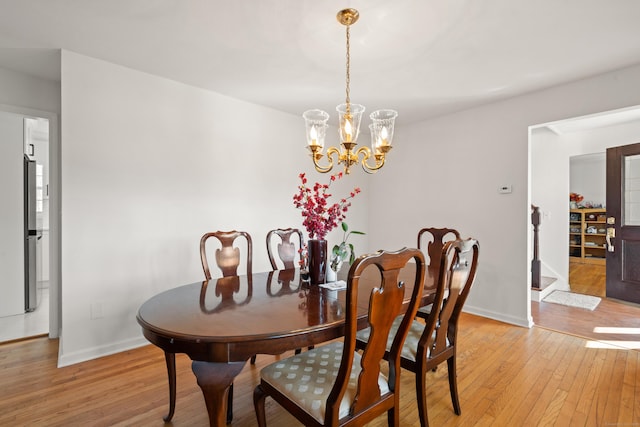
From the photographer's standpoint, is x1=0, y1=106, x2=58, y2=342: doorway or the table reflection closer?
the table reflection

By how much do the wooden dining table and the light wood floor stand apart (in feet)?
1.45

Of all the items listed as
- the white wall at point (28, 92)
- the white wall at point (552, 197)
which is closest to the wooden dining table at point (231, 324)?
the white wall at point (28, 92)

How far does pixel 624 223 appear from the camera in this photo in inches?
156

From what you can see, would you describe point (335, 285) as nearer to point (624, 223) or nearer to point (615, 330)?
point (615, 330)

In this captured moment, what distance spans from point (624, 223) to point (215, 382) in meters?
5.07

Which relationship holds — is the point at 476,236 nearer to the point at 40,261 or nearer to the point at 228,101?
the point at 228,101

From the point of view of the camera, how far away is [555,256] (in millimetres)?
5133

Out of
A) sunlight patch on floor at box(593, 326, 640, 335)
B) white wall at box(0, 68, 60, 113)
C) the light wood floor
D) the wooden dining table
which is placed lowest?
the light wood floor

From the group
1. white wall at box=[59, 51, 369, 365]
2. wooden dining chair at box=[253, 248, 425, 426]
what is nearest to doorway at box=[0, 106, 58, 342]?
white wall at box=[59, 51, 369, 365]

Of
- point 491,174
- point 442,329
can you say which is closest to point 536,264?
point 491,174

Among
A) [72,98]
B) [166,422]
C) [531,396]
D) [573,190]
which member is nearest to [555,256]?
[573,190]

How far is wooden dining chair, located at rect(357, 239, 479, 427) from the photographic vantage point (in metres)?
1.60

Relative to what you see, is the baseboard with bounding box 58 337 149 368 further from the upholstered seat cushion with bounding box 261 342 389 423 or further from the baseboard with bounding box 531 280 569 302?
the baseboard with bounding box 531 280 569 302

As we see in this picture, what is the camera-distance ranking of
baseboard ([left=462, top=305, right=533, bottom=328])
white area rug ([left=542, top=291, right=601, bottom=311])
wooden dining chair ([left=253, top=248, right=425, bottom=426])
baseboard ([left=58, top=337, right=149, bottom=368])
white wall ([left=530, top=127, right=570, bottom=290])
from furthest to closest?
white wall ([left=530, top=127, right=570, bottom=290]) < white area rug ([left=542, top=291, right=601, bottom=311]) < baseboard ([left=462, top=305, right=533, bottom=328]) < baseboard ([left=58, top=337, right=149, bottom=368]) < wooden dining chair ([left=253, top=248, right=425, bottom=426])
